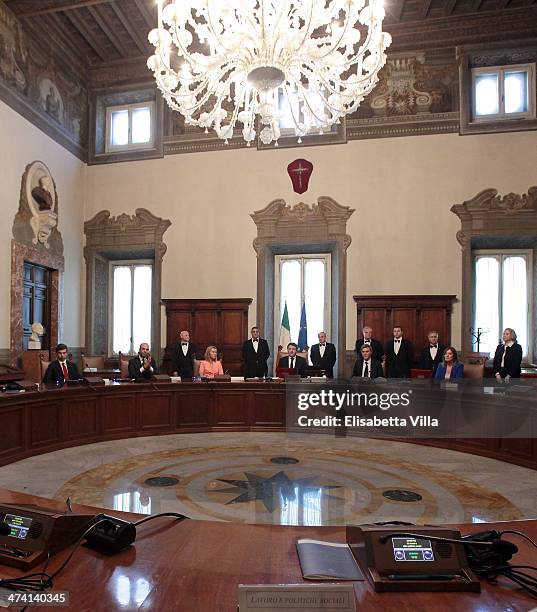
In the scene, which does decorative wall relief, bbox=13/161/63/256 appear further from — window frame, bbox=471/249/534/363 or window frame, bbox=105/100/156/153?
window frame, bbox=471/249/534/363

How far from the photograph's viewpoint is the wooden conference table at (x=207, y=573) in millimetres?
1286

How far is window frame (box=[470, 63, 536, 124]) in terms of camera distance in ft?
37.2

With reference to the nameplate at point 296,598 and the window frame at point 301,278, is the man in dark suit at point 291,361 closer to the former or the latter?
the window frame at point 301,278

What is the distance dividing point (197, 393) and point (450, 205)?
23.2 feet

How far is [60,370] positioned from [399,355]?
6.57 meters

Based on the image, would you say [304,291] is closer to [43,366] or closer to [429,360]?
[429,360]

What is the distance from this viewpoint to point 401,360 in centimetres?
1078

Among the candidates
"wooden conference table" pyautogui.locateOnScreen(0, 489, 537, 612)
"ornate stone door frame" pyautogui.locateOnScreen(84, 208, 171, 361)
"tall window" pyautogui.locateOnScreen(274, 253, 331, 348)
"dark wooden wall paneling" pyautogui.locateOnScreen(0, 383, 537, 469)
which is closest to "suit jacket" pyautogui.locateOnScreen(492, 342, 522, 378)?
"dark wooden wall paneling" pyautogui.locateOnScreen(0, 383, 537, 469)

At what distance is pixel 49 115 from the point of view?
11.6m

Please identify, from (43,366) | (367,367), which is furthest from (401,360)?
(43,366)

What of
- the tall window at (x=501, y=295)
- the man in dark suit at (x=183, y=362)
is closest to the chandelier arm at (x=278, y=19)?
the man in dark suit at (x=183, y=362)

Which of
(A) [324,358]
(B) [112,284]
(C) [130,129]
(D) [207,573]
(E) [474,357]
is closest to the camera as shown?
(D) [207,573]

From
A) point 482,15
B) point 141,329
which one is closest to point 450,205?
point 482,15

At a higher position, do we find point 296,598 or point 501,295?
point 501,295
